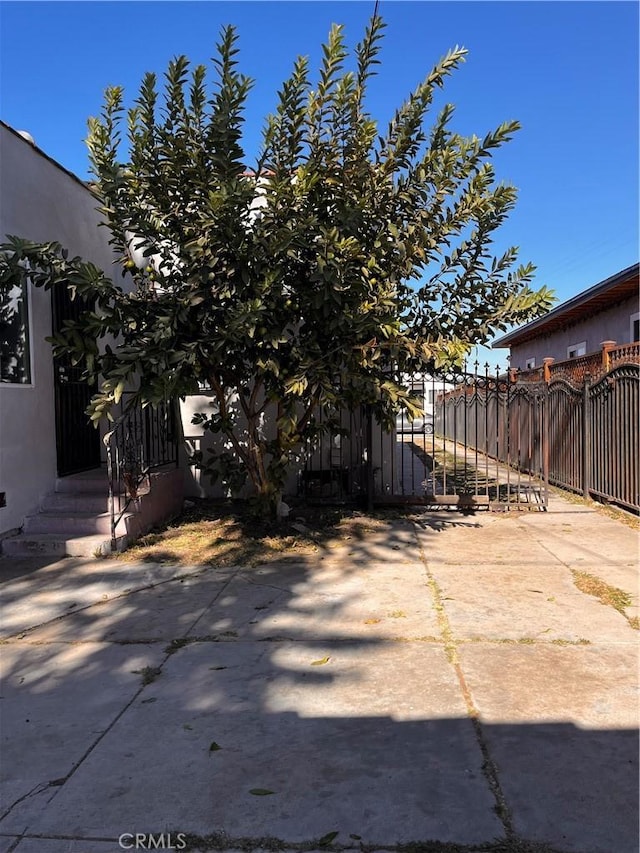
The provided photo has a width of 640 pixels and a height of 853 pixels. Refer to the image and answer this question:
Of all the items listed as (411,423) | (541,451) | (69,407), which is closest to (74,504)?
(69,407)

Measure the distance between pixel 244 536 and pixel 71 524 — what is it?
1.93 m

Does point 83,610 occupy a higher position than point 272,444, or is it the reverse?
point 272,444

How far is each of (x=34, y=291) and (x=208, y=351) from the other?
2.62 metres

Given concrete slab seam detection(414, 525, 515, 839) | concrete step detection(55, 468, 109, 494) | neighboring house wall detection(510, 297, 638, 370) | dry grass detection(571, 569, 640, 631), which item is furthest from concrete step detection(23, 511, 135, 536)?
neighboring house wall detection(510, 297, 638, 370)

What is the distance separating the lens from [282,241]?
217 inches

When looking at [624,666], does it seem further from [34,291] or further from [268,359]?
[34,291]

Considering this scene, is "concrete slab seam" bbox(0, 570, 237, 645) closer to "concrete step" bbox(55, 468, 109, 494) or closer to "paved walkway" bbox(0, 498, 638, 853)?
"paved walkway" bbox(0, 498, 638, 853)

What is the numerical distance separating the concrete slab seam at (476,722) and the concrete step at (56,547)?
348 cm

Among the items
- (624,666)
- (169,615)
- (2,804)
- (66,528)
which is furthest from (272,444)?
(2,804)

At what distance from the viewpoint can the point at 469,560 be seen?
636 cm

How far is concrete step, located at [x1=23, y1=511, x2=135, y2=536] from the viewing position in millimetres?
6766

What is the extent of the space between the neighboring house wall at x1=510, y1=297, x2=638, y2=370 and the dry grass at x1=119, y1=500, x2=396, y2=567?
7967mm

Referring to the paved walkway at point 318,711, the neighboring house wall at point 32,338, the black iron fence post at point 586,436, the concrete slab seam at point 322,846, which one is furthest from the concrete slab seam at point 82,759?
the black iron fence post at point 586,436

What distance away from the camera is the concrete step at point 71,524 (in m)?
6.77
